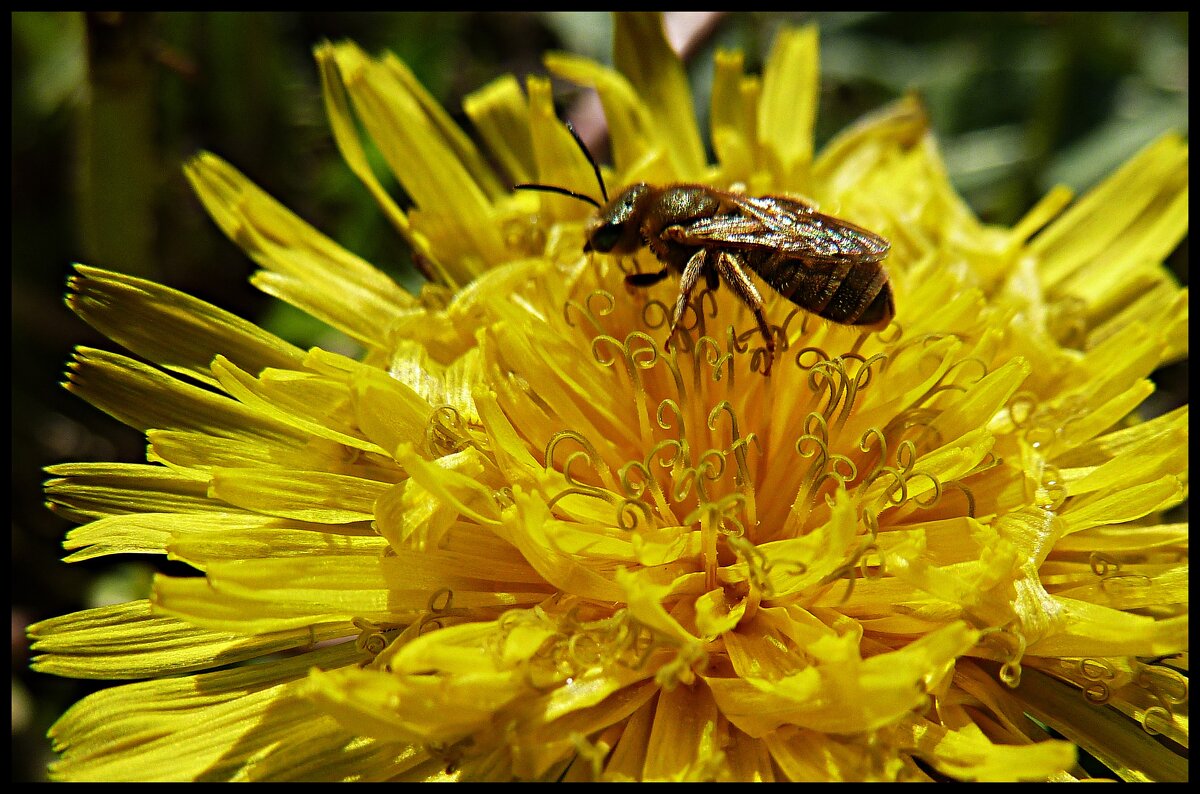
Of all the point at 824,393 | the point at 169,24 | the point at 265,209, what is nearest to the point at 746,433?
the point at 824,393

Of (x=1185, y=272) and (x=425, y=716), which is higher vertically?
(x=1185, y=272)

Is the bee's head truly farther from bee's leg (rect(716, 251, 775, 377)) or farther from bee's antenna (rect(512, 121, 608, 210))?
bee's leg (rect(716, 251, 775, 377))

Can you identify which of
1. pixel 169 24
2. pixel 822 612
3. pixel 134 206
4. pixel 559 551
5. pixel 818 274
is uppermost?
pixel 169 24

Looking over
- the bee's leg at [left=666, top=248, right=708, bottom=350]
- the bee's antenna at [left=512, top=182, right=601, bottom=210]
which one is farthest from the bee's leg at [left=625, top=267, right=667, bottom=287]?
the bee's antenna at [left=512, top=182, right=601, bottom=210]

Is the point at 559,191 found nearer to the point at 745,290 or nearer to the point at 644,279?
the point at 644,279

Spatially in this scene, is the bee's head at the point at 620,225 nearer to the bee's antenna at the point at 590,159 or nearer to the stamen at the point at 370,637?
the bee's antenna at the point at 590,159

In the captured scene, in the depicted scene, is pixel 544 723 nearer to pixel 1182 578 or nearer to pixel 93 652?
pixel 93 652
